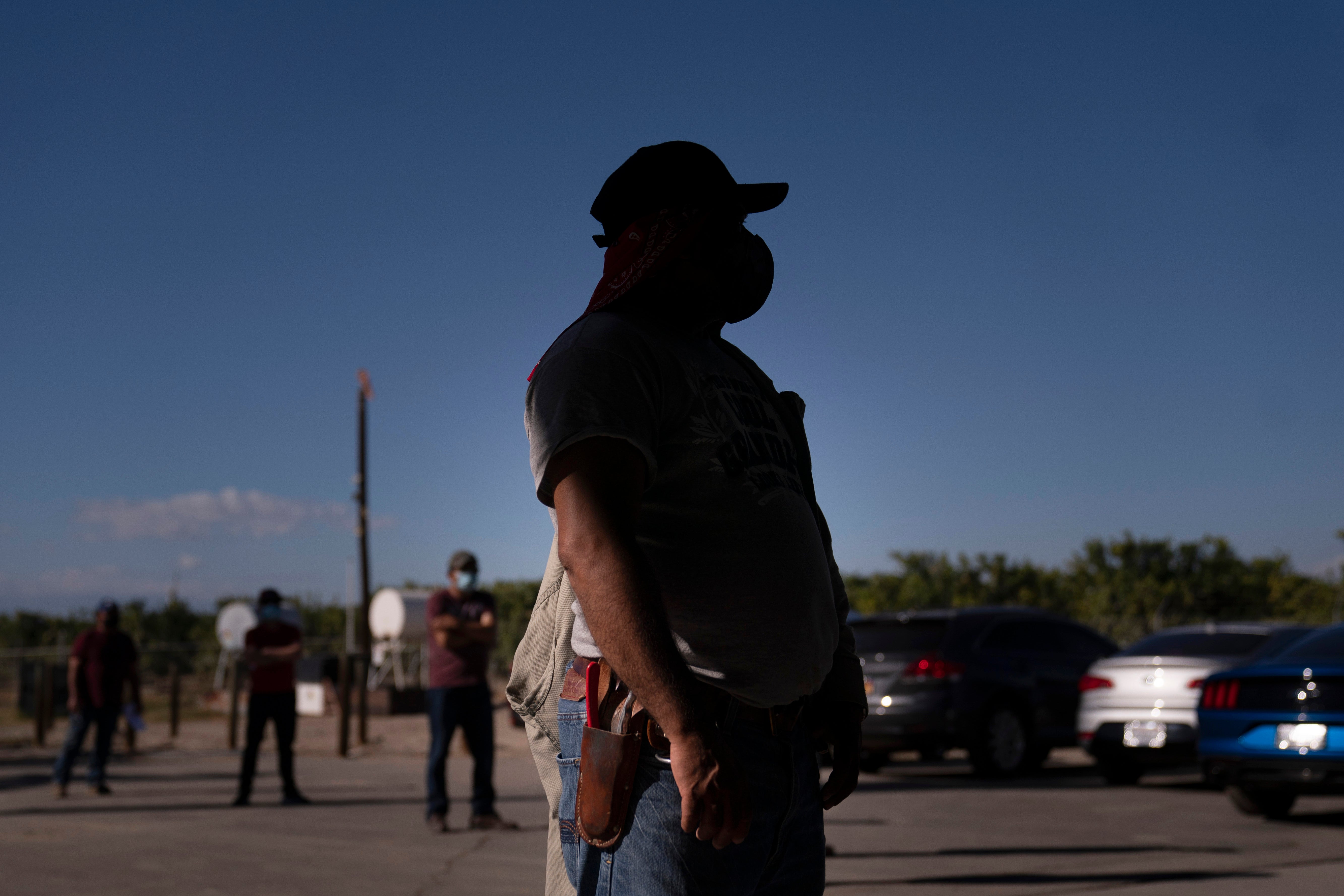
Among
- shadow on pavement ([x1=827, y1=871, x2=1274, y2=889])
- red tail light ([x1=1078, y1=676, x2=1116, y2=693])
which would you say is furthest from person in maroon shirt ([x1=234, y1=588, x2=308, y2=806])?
red tail light ([x1=1078, y1=676, x2=1116, y2=693])

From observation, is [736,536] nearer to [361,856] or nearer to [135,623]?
[361,856]

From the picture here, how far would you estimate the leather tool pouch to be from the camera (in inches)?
83.9

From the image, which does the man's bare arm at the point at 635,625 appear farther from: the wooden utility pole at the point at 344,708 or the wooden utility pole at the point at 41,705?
the wooden utility pole at the point at 41,705

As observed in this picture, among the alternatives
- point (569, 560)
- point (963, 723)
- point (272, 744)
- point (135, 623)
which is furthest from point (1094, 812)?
point (135, 623)

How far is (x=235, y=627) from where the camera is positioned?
31.6 metres

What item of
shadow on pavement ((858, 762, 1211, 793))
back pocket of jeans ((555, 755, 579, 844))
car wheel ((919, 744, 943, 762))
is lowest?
shadow on pavement ((858, 762, 1211, 793))

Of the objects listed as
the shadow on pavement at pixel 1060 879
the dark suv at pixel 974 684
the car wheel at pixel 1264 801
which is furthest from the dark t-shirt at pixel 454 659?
the car wheel at pixel 1264 801

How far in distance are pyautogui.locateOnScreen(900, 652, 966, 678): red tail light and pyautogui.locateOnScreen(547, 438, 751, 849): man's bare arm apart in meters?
10.8

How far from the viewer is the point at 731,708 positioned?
2.19 m

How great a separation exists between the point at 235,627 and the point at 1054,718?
23.3m

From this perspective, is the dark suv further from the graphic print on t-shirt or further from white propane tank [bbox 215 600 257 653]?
white propane tank [bbox 215 600 257 653]

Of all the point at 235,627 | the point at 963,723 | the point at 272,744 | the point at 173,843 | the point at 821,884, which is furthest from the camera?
the point at 235,627

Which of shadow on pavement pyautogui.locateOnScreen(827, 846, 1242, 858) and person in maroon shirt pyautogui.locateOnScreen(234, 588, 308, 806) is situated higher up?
person in maroon shirt pyautogui.locateOnScreen(234, 588, 308, 806)

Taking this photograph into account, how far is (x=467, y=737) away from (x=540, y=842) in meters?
1.14
